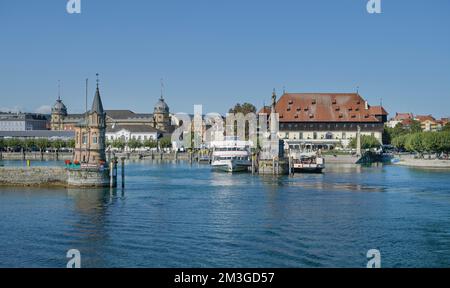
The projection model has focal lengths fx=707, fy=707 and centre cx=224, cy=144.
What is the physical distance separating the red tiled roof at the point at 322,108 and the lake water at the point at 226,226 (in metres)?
66.8

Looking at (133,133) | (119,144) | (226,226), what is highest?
(133,133)

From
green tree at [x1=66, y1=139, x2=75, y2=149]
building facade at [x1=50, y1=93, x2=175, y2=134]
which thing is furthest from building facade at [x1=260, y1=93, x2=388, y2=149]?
building facade at [x1=50, y1=93, x2=175, y2=134]

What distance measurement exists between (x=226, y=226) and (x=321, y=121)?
8888 cm

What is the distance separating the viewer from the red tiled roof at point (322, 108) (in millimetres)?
121375

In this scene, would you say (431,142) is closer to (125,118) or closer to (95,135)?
(95,135)

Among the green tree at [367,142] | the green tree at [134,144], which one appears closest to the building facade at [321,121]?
the green tree at [367,142]

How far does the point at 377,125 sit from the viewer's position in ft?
406

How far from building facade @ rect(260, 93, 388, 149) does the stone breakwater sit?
7297 centimetres

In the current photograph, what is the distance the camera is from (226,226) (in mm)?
34062

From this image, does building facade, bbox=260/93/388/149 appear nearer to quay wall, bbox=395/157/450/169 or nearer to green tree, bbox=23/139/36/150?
quay wall, bbox=395/157/450/169

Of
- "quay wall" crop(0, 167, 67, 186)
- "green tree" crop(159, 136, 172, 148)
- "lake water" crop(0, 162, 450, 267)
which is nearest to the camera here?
"lake water" crop(0, 162, 450, 267)

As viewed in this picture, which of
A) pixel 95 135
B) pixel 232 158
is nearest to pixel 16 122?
pixel 232 158

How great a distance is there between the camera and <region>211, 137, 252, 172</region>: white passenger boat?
80062 millimetres
